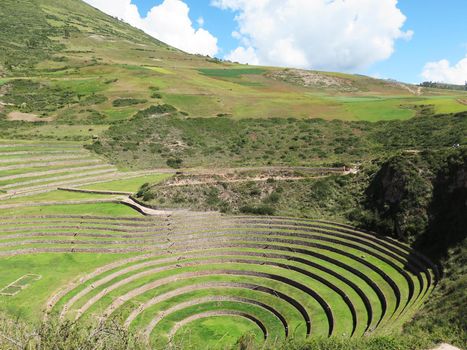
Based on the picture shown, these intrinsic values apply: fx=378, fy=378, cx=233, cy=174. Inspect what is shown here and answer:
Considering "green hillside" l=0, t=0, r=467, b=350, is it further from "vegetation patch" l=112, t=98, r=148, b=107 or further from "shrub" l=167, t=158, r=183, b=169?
"vegetation patch" l=112, t=98, r=148, b=107

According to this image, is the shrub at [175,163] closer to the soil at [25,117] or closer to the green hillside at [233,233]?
the green hillside at [233,233]

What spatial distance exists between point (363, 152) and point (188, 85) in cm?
5020

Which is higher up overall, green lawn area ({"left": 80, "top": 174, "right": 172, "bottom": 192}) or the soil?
the soil

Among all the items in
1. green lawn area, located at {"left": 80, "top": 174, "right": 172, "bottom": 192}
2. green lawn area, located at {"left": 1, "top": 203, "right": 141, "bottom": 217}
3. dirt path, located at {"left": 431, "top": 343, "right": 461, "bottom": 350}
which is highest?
green lawn area, located at {"left": 80, "top": 174, "right": 172, "bottom": 192}

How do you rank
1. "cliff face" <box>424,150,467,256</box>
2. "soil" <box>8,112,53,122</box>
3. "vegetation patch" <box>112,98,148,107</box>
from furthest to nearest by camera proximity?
"vegetation patch" <box>112,98,148,107</box>
"soil" <box>8,112,53,122</box>
"cliff face" <box>424,150,467,256</box>

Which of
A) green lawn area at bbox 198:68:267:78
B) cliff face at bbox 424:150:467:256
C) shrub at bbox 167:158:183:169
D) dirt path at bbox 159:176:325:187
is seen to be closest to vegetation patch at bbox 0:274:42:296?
Answer: dirt path at bbox 159:176:325:187

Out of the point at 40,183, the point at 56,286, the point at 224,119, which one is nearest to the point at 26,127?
the point at 40,183

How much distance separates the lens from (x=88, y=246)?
100ft

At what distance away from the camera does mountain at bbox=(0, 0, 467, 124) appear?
73.6 meters

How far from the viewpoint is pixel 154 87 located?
278 feet

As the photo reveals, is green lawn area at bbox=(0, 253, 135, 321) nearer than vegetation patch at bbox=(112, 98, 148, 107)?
Yes

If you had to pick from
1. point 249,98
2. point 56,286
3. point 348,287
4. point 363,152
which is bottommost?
point 56,286

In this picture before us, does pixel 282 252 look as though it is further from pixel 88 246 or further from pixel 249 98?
pixel 249 98

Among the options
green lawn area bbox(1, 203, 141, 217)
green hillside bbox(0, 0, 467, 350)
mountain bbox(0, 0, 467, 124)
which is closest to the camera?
green hillside bbox(0, 0, 467, 350)
